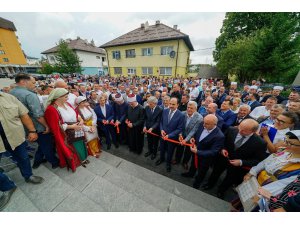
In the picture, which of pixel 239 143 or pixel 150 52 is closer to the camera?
pixel 239 143

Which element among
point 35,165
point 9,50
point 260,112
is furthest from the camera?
point 9,50

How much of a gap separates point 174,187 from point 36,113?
3.31m

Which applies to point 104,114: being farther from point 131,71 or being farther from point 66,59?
point 66,59


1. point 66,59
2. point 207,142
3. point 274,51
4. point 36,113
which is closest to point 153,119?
point 207,142

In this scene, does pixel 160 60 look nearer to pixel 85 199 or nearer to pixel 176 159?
pixel 176 159

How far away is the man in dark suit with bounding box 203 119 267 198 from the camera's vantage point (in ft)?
7.29

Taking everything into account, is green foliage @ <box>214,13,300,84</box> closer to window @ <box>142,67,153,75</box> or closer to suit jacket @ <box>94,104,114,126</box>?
window @ <box>142,67,153,75</box>

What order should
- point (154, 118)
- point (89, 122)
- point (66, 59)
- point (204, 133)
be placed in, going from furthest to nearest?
point (66, 59), point (154, 118), point (89, 122), point (204, 133)

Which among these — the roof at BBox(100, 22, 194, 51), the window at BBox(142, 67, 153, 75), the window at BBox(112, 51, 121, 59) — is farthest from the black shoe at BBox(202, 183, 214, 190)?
the window at BBox(112, 51, 121, 59)

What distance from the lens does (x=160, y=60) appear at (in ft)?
61.2

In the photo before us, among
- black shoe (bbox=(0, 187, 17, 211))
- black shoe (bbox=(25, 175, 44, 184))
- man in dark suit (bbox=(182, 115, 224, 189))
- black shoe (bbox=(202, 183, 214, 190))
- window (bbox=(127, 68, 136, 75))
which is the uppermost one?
window (bbox=(127, 68, 136, 75))

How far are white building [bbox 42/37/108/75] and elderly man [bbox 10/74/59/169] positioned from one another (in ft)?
105

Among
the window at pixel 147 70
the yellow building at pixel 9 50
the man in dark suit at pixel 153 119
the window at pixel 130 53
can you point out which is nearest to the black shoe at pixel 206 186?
the man in dark suit at pixel 153 119

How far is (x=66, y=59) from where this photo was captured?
19516 mm
